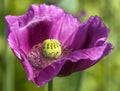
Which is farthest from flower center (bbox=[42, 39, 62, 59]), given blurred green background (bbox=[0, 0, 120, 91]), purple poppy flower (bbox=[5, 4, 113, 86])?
blurred green background (bbox=[0, 0, 120, 91])

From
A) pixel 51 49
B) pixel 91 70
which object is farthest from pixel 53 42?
pixel 91 70

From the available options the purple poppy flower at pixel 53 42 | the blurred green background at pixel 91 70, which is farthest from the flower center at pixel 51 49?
the blurred green background at pixel 91 70

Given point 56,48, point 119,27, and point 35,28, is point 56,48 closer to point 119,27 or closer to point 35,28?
point 35,28

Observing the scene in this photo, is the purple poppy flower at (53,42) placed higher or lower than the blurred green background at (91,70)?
higher

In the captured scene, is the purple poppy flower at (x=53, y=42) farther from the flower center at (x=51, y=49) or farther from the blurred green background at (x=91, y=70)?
the blurred green background at (x=91, y=70)

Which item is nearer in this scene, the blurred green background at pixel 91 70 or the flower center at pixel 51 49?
the flower center at pixel 51 49

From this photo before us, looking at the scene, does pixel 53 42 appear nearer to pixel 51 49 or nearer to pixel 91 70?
pixel 51 49

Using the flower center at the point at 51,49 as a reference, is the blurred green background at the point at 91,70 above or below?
below
